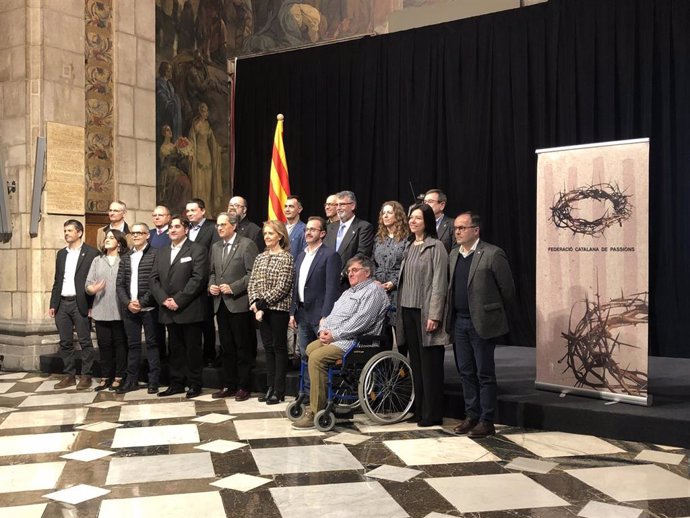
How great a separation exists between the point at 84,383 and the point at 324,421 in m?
2.70

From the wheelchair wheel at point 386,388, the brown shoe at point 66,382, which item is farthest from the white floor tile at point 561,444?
the brown shoe at point 66,382

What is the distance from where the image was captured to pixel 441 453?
4.29 metres

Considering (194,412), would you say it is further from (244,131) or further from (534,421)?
(244,131)

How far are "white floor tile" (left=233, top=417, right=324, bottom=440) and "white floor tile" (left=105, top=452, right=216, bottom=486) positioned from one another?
1.61ft

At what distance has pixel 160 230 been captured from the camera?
22.5ft

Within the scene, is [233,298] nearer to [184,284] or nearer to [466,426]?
[184,284]

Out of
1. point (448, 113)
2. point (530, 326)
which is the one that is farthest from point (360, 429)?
point (448, 113)

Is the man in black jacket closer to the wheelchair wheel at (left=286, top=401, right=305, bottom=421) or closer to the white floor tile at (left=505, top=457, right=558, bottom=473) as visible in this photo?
the wheelchair wheel at (left=286, top=401, right=305, bottom=421)

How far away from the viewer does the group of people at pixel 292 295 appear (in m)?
4.79

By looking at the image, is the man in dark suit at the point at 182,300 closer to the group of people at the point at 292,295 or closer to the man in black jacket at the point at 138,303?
the group of people at the point at 292,295

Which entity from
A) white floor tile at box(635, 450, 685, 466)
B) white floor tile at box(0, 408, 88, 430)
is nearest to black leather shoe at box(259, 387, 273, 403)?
white floor tile at box(0, 408, 88, 430)

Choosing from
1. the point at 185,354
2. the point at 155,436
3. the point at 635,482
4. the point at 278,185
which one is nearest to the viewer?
the point at 635,482

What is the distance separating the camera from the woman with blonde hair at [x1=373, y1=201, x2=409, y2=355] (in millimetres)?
5395

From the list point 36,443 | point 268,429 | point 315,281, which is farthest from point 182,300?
point 36,443
